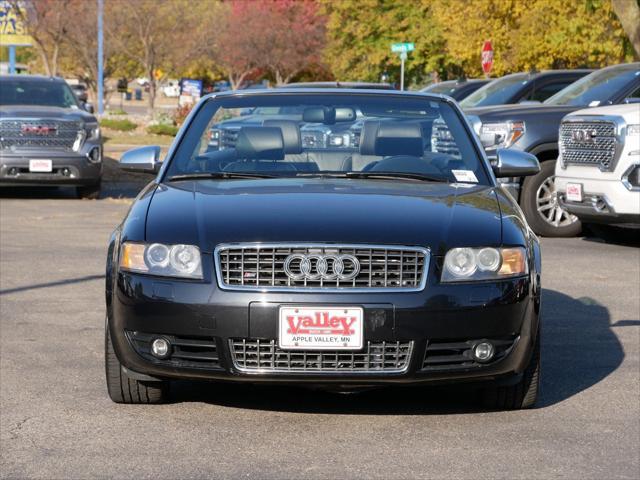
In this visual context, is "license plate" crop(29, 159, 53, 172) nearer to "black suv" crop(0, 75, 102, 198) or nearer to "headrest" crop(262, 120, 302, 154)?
"black suv" crop(0, 75, 102, 198)

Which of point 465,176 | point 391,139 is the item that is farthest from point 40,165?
point 465,176

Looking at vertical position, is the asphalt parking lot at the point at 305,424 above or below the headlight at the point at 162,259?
below

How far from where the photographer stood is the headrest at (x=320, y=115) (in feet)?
24.3

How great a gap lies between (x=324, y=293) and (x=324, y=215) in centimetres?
47

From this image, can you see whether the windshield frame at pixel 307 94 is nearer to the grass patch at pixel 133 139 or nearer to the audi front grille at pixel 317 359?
the audi front grille at pixel 317 359

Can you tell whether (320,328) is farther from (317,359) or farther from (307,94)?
(307,94)

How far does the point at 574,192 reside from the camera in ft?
42.8

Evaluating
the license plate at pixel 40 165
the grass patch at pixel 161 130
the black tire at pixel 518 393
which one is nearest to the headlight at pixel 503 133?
the license plate at pixel 40 165

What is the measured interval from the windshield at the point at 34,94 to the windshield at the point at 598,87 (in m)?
6.83

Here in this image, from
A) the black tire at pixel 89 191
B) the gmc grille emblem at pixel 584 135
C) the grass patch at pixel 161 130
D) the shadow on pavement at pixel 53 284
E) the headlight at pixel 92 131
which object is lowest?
the grass patch at pixel 161 130

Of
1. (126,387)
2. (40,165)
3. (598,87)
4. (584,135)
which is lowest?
(40,165)

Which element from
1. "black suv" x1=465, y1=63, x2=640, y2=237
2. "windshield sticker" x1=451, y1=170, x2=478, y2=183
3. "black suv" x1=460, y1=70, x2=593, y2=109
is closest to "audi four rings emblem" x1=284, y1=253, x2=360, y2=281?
"windshield sticker" x1=451, y1=170, x2=478, y2=183

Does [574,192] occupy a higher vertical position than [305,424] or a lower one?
higher

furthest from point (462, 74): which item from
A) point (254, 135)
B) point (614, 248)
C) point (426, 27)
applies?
point (254, 135)
